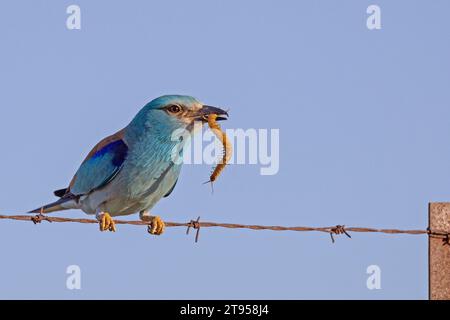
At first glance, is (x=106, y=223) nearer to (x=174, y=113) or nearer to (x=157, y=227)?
(x=157, y=227)

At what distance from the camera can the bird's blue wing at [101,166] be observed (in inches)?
310

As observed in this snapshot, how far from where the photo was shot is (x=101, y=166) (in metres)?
7.93

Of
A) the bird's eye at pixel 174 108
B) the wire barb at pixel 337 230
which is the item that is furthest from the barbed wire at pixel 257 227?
the bird's eye at pixel 174 108

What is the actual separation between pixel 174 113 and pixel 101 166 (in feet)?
2.26

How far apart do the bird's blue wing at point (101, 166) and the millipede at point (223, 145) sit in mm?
700

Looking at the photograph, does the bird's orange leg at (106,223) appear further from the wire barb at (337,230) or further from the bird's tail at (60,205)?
the wire barb at (337,230)

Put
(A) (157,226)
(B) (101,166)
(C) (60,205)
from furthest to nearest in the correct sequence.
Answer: (C) (60,205), (B) (101,166), (A) (157,226)

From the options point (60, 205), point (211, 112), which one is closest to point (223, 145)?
point (211, 112)

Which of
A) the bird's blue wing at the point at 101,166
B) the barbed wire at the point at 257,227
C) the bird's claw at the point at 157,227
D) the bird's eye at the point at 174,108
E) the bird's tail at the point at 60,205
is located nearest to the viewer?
the barbed wire at the point at 257,227

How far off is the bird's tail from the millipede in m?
1.30

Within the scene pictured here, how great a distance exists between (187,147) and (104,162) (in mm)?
642

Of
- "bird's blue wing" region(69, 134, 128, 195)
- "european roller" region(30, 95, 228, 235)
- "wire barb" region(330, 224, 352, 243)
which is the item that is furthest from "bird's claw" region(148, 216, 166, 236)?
"wire barb" region(330, 224, 352, 243)
